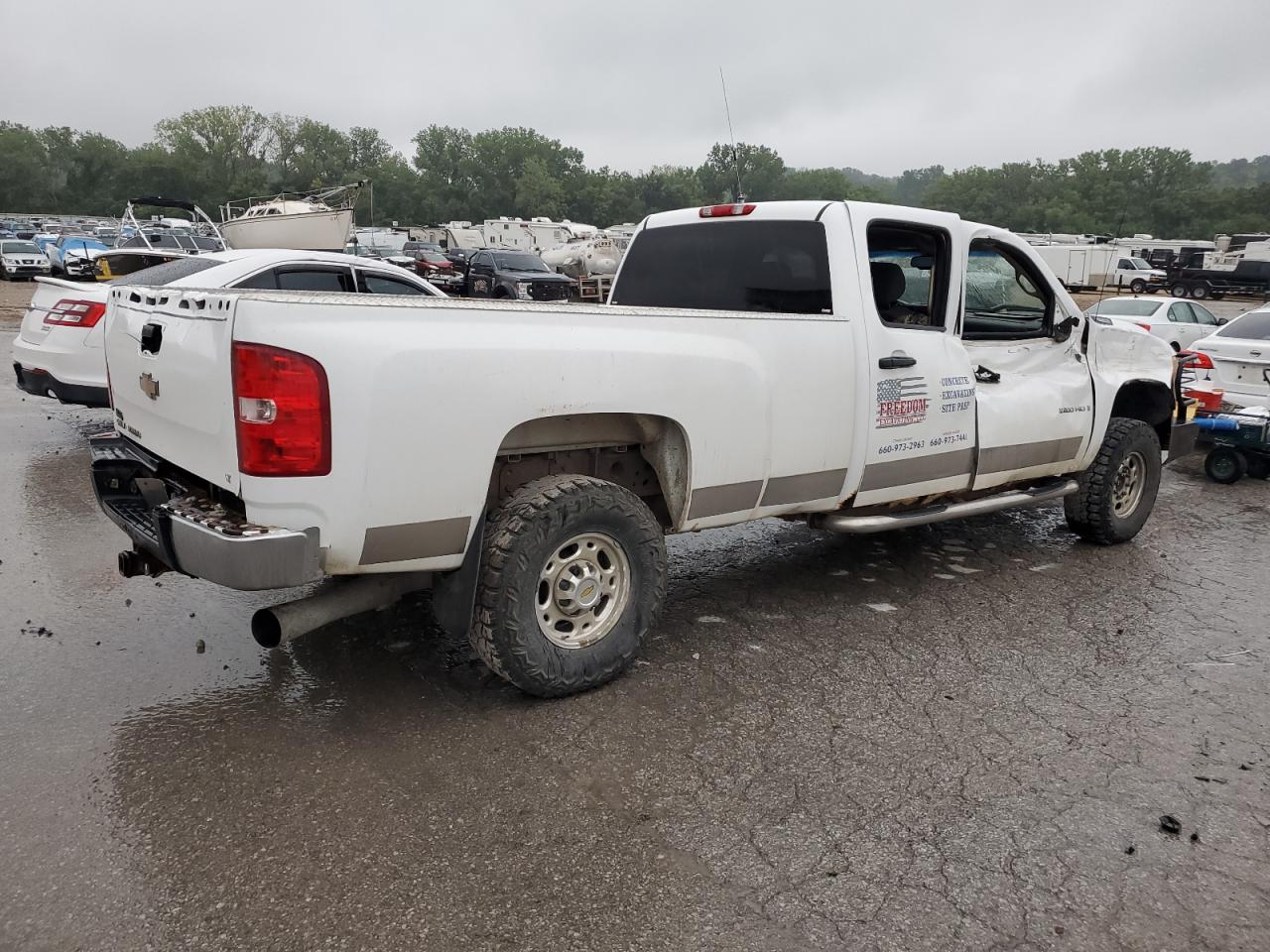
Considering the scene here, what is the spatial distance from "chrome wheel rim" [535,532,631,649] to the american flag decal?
5.42 ft

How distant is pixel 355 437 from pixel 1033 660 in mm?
3254

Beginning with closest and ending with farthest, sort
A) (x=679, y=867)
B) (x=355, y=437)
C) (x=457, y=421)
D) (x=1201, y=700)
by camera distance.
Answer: (x=679, y=867) < (x=355, y=437) < (x=457, y=421) < (x=1201, y=700)

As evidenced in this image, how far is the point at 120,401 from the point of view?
4.01 m

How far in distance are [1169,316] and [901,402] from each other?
55.8ft

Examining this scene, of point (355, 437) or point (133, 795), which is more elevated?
point (355, 437)

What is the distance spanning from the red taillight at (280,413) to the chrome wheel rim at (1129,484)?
5.29 m

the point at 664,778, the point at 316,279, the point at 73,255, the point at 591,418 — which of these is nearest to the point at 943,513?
the point at 591,418

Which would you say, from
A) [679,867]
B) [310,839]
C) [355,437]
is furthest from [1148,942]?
[355,437]

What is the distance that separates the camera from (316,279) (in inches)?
313

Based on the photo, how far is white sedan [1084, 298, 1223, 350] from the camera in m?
18.1

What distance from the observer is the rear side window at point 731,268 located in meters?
4.59

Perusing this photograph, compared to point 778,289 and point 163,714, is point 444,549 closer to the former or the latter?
point 163,714

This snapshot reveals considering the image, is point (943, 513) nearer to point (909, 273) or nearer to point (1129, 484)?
point (909, 273)

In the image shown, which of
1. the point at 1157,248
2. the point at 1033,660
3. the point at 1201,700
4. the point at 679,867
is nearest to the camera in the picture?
the point at 679,867
